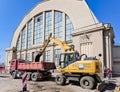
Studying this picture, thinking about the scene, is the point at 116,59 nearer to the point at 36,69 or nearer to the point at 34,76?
the point at 36,69

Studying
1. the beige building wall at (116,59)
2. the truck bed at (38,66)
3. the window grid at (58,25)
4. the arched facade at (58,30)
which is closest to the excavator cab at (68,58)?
the truck bed at (38,66)

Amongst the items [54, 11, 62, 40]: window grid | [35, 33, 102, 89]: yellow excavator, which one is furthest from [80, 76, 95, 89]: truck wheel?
[54, 11, 62, 40]: window grid

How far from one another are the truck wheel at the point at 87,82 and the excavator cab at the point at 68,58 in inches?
75.5

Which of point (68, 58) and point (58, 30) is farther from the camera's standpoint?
point (58, 30)

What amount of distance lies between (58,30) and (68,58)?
18.1 m

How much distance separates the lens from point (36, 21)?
38.7m

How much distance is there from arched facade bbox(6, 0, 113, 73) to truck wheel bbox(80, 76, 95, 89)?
9836mm

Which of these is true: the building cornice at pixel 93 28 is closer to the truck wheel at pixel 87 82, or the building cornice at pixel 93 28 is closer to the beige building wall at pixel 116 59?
the beige building wall at pixel 116 59

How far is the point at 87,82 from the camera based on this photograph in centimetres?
1374

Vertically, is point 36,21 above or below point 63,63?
above

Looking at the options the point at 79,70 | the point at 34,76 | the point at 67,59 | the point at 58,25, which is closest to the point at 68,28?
the point at 58,25

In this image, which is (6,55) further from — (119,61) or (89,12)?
(119,61)

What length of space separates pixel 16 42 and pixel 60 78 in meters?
30.7

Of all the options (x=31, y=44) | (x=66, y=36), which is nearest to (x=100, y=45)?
(x=66, y=36)
